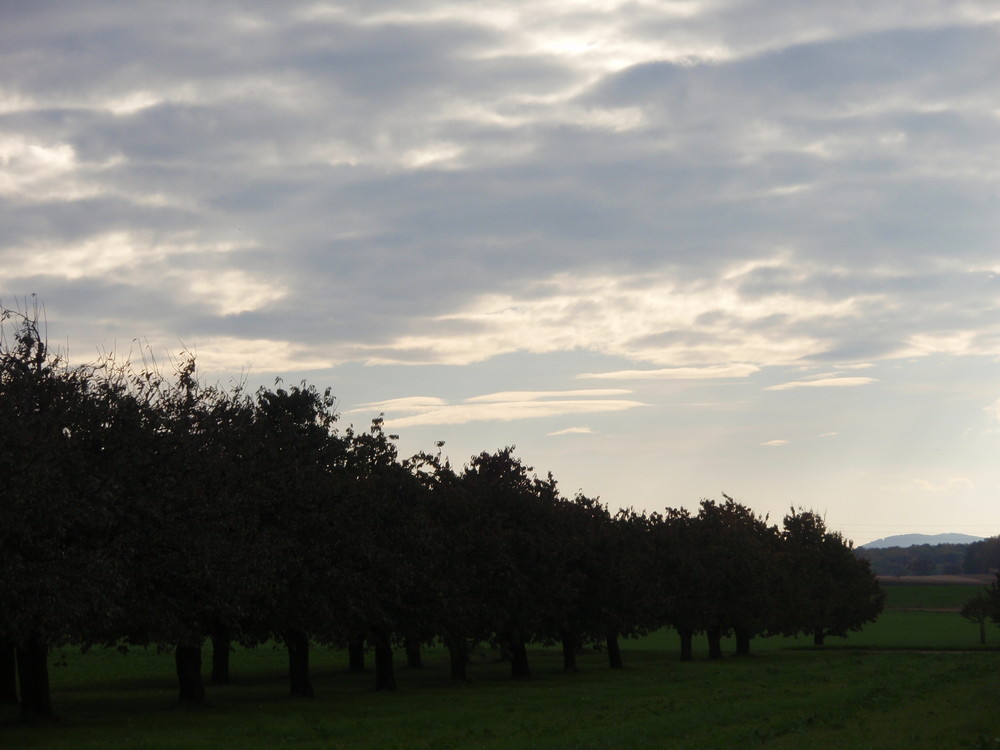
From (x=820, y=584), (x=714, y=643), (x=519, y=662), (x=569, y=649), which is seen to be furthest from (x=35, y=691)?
(x=820, y=584)

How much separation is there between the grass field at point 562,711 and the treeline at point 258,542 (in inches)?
108

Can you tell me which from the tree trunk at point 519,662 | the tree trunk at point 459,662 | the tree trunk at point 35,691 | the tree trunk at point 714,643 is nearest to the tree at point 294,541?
the tree trunk at point 35,691

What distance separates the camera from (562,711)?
123 ft

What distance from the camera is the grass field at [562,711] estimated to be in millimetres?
27047

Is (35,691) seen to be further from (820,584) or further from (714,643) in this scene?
(820,584)

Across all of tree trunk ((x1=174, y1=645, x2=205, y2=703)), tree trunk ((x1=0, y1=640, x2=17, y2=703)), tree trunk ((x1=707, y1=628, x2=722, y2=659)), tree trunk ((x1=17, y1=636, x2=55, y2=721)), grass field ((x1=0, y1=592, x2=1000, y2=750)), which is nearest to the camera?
grass field ((x1=0, y1=592, x2=1000, y2=750))

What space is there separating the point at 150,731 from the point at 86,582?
6175 millimetres

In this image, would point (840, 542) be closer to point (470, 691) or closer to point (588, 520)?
point (588, 520)

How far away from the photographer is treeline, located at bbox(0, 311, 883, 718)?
2970cm

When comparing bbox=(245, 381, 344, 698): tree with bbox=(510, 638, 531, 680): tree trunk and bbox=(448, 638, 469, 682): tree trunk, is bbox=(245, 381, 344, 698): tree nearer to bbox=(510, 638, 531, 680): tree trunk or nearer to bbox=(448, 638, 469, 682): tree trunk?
bbox=(448, 638, 469, 682): tree trunk

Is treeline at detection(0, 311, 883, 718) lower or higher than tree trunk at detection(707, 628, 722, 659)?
higher

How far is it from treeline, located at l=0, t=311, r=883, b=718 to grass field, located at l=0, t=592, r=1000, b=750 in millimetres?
2743

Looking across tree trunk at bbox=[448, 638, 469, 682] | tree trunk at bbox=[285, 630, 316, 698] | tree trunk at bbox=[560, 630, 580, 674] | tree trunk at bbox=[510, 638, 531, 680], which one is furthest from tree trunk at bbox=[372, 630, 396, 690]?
tree trunk at bbox=[560, 630, 580, 674]

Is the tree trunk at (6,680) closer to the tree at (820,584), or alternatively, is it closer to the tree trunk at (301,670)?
the tree trunk at (301,670)
